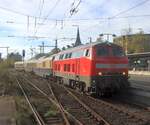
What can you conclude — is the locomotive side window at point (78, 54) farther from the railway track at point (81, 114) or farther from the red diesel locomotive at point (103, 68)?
the railway track at point (81, 114)

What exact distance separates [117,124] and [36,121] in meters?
3.17

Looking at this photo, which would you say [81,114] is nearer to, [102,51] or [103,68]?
[103,68]

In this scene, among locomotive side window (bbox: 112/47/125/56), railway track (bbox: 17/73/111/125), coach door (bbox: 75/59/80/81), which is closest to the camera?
railway track (bbox: 17/73/111/125)

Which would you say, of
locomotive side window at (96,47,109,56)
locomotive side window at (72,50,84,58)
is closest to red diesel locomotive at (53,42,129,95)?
locomotive side window at (96,47,109,56)

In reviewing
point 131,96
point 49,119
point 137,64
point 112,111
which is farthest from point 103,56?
point 137,64

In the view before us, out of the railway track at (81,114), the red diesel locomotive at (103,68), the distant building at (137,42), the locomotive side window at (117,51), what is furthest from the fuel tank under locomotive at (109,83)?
the distant building at (137,42)

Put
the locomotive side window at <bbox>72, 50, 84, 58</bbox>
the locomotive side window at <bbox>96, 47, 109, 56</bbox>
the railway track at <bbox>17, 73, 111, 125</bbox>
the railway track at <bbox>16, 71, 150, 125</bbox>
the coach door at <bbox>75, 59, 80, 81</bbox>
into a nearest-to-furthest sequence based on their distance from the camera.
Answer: the railway track at <bbox>16, 71, 150, 125</bbox>, the railway track at <bbox>17, 73, 111, 125</bbox>, the locomotive side window at <bbox>96, 47, 109, 56</bbox>, the locomotive side window at <bbox>72, 50, 84, 58</bbox>, the coach door at <bbox>75, 59, 80, 81</bbox>

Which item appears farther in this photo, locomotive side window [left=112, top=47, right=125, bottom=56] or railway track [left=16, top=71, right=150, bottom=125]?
locomotive side window [left=112, top=47, right=125, bottom=56]

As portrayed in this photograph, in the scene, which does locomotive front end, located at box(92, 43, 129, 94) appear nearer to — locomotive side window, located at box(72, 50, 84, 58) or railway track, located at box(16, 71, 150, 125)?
railway track, located at box(16, 71, 150, 125)

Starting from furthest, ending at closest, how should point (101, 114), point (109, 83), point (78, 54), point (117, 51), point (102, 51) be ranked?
point (78, 54) < point (117, 51) < point (102, 51) < point (109, 83) < point (101, 114)

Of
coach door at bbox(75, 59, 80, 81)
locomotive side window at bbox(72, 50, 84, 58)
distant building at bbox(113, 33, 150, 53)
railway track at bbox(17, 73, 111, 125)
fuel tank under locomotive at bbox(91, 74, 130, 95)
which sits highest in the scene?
distant building at bbox(113, 33, 150, 53)

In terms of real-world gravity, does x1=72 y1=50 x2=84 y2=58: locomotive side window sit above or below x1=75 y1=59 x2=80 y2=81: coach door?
above

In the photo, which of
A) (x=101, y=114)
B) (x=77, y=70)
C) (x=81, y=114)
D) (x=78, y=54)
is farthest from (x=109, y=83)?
(x=101, y=114)

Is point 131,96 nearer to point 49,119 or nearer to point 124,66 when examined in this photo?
point 124,66
